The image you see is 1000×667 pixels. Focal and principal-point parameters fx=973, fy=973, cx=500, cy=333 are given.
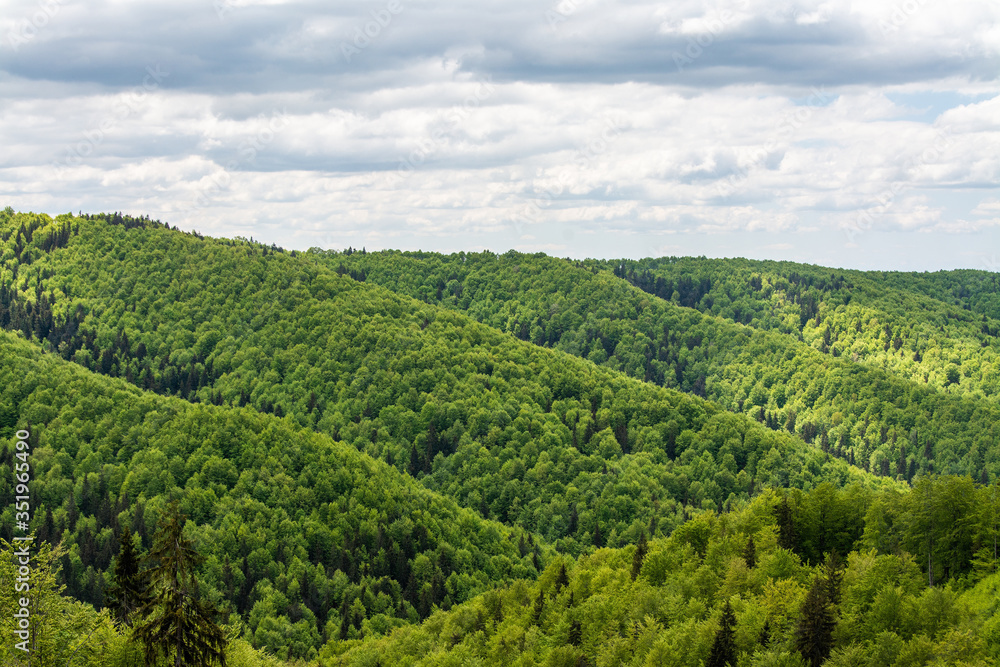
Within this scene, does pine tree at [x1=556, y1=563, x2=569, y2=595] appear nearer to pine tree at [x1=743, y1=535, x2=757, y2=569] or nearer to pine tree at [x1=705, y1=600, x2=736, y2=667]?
pine tree at [x1=743, y1=535, x2=757, y2=569]

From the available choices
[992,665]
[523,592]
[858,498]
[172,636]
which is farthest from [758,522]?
[172,636]

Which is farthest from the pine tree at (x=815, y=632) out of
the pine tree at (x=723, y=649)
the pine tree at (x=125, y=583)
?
the pine tree at (x=125, y=583)

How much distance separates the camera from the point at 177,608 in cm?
4397

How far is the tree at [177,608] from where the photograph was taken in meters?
43.8

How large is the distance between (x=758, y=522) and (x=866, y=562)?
24680mm

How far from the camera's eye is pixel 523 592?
143 meters

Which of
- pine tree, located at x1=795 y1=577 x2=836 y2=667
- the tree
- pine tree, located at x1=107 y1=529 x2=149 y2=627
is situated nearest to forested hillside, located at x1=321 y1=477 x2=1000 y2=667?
pine tree, located at x1=795 y1=577 x2=836 y2=667

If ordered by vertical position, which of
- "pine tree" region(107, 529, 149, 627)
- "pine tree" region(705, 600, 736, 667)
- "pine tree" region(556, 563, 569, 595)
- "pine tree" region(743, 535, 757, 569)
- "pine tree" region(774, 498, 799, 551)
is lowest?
"pine tree" region(556, 563, 569, 595)

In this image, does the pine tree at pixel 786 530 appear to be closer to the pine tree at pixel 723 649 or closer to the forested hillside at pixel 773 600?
the forested hillside at pixel 773 600

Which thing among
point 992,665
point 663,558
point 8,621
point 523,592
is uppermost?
point 8,621

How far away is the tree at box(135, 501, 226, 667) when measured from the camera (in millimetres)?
43781

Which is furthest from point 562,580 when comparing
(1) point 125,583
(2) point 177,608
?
(2) point 177,608

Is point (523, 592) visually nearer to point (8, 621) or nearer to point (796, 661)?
point (796, 661)

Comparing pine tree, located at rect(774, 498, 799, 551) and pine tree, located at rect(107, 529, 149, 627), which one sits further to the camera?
pine tree, located at rect(774, 498, 799, 551)
